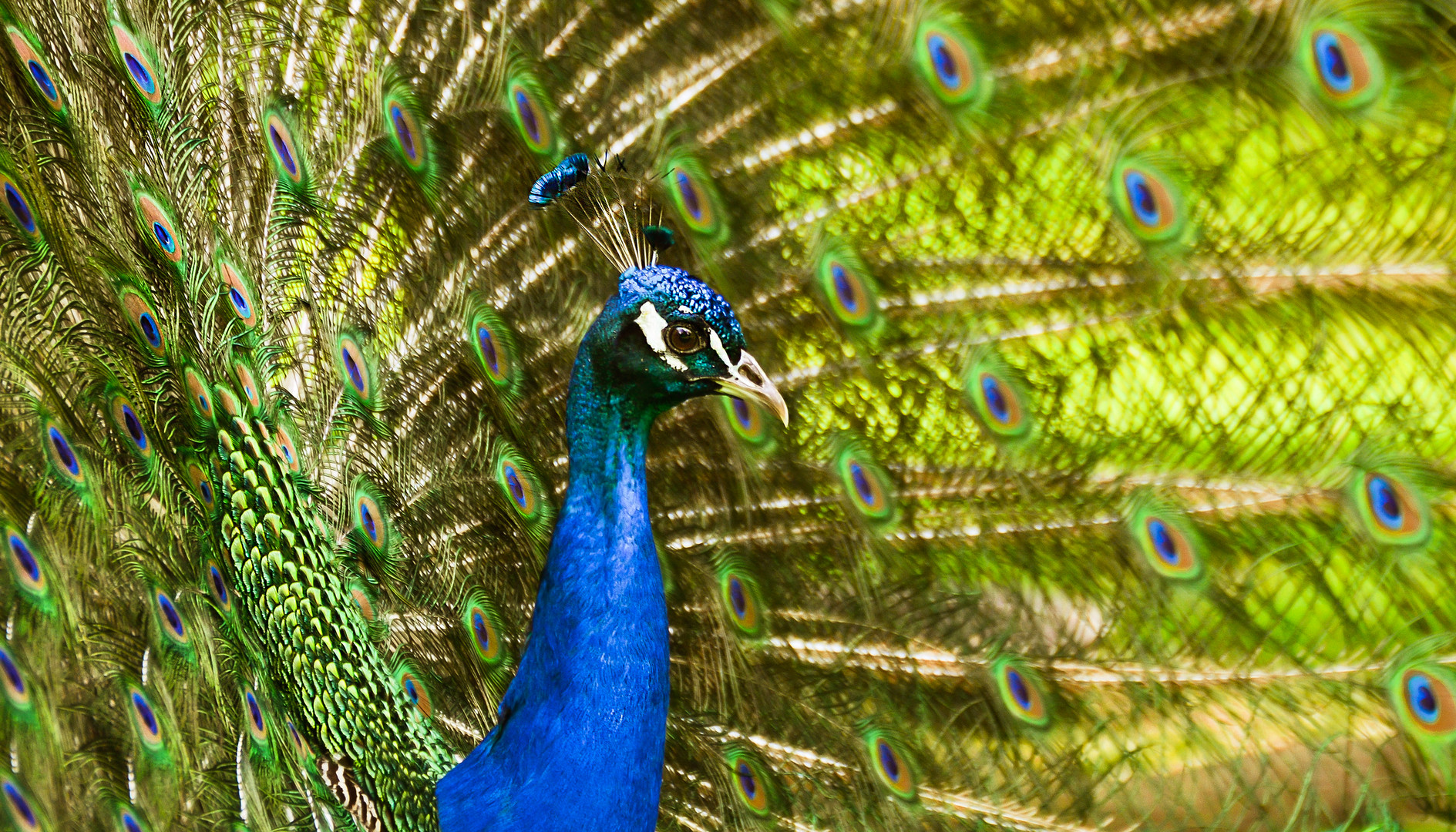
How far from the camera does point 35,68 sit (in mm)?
1259

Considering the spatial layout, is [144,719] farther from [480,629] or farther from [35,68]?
[35,68]

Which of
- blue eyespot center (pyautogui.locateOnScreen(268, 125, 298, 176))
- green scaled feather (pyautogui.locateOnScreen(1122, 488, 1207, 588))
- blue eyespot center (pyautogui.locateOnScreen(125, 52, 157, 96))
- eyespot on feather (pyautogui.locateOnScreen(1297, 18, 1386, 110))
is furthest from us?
blue eyespot center (pyautogui.locateOnScreen(268, 125, 298, 176))

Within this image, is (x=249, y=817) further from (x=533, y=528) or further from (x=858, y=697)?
(x=858, y=697)

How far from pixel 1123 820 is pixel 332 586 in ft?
3.41

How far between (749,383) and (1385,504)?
2.32 feet

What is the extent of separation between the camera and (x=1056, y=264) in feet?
4.03

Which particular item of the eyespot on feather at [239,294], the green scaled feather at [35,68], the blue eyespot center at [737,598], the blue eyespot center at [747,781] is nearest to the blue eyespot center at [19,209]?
the green scaled feather at [35,68]

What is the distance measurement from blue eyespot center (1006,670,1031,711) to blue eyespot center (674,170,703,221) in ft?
2.40

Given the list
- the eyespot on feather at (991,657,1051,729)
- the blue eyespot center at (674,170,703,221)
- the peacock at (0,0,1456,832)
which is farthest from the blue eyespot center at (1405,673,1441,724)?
the blue eyespot center at (674,170,703,221)

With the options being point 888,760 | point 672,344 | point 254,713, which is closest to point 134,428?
point 254,713

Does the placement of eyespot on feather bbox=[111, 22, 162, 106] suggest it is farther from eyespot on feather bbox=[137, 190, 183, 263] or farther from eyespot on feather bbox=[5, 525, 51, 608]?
eyespot on feather bbox=[5, 525, 51, 608]

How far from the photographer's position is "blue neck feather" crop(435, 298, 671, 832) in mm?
1102

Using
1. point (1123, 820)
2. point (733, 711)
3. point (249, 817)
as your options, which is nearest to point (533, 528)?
point (733, 711)

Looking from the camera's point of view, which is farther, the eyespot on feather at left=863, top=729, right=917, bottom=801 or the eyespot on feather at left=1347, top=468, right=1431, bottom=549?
the eyespot on feather at left=863, top=729, right=917, bottom=801
